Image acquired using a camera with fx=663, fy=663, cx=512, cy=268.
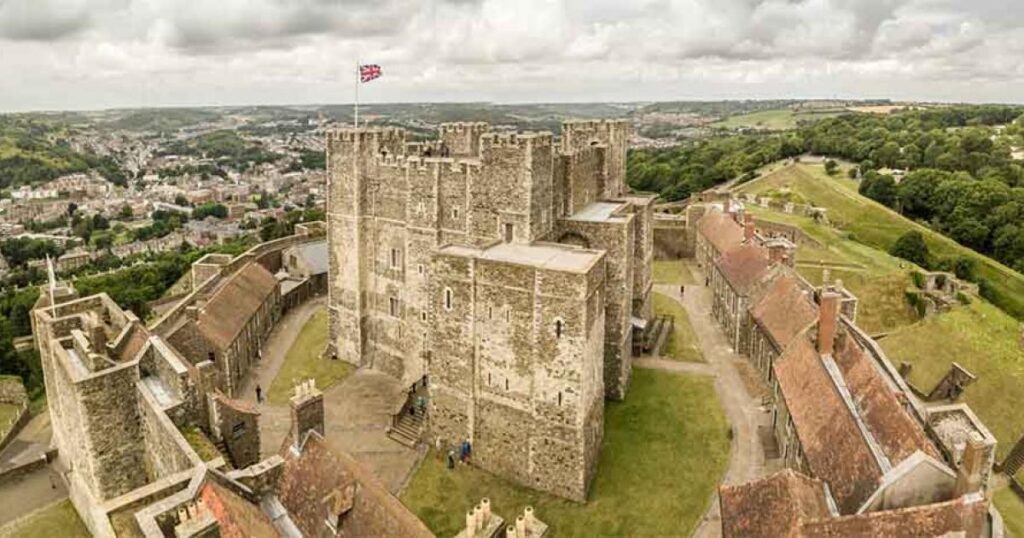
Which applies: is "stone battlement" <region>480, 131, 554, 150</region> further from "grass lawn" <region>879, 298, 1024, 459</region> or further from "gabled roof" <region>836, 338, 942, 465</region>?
"grass lawn" <region>879, 298, 1024, 459</region>

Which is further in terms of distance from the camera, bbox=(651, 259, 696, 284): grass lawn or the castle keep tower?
bbox=(651, 259, 696, 284): grass lawn

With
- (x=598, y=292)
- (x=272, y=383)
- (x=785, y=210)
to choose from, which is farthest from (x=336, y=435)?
(x=785, y=210)

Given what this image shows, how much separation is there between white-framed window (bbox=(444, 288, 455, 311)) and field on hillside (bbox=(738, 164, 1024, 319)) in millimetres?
51486

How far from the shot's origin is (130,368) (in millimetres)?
20578

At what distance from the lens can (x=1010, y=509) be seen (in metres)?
25.6

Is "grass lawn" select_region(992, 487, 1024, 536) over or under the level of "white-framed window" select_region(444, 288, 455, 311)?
under

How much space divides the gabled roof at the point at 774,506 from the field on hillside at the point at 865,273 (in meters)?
29.9

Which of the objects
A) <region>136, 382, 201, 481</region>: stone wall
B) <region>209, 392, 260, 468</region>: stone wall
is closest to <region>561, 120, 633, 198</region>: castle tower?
<region>209, 392, 260, 468</region>: stone wall

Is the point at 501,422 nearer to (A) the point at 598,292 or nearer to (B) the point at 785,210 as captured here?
(A) the point at 598,292

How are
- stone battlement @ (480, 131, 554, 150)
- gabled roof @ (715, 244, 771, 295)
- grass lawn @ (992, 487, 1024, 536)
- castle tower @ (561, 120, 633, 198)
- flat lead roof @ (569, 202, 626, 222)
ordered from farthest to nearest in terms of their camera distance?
gabled roof @ (715, 244, 771, 295) < castle tower @ (561, 120, 633, 198) < flat lead roof @ (569, 202, 626, 222) < stone battlement @ (480, 131, 554, 150) < grass lawn @ (992, 487, 1024, 536)

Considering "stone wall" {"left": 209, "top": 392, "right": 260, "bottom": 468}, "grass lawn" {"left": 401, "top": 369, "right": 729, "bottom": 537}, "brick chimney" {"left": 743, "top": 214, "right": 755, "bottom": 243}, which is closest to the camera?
"stone wall" {"left": 209, "top": 392, "right": 260, "bottom": 468}

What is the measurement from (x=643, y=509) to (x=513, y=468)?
5160 millimetres

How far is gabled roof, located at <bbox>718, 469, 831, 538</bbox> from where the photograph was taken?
1730cm

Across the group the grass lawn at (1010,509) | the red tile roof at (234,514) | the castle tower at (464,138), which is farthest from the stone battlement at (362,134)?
the grass lawn at (1010,509)
